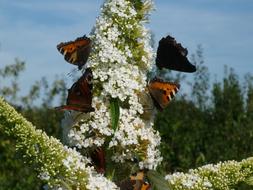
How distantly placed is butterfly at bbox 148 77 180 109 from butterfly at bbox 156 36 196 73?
11cm

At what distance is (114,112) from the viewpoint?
3.58 meters

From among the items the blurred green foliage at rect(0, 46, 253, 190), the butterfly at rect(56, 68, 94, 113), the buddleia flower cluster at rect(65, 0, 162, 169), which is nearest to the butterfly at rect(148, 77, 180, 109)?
the buddleia flower cluster at rect(65, 0, 162, 169)

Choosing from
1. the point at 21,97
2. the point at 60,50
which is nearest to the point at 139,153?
the point at 60,50

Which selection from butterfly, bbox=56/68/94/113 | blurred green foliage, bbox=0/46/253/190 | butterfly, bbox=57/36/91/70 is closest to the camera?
butterfly, bbox=56/68/94/113

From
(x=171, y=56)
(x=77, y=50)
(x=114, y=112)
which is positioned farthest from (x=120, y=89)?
(x=171, y=56)

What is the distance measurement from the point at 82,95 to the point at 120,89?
0.57ft

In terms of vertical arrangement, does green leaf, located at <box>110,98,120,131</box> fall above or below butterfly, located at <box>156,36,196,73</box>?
below

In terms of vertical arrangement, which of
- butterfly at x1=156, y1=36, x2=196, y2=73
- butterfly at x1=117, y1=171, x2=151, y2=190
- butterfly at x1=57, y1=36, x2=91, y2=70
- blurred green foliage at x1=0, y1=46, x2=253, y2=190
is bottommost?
butterfly at x1=117, y1=171, x2=151, y2=190

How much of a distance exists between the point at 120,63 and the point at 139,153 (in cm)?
41

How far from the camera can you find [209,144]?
43.9 feet

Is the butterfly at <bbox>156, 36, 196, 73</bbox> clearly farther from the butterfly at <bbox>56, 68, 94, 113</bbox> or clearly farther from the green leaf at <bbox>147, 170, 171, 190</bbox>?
the green leaf at <bbox>147, 170, 171, 190</bbox>

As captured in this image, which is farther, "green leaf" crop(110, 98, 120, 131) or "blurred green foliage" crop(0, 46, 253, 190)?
"blurred green foliage" crop(0, 46, 253, 190)

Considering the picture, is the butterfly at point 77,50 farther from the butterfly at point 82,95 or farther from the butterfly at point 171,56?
the butterfly at point 171,56

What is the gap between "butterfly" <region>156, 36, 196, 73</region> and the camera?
12.8 feet
